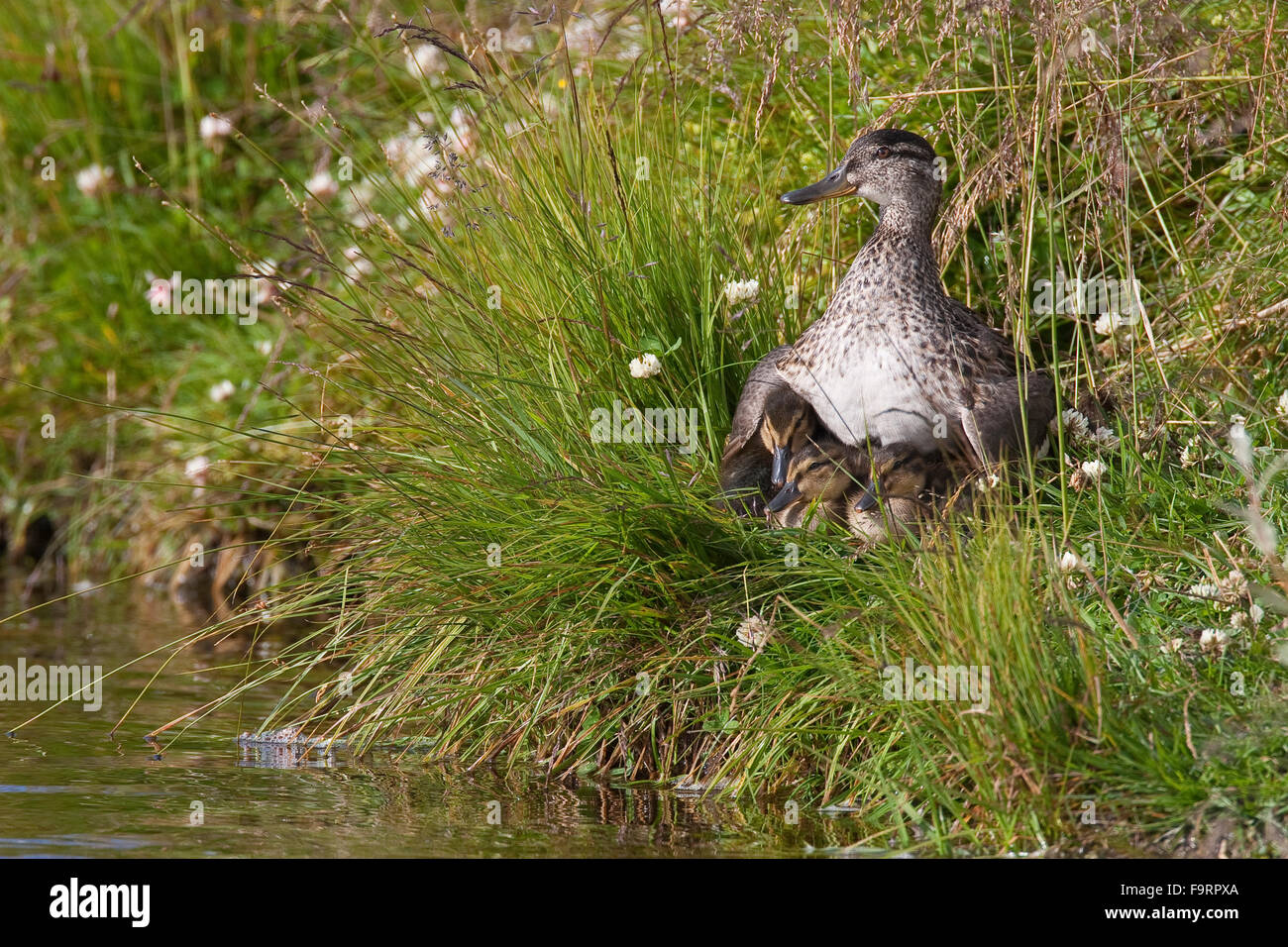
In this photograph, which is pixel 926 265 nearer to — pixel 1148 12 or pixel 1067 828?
pixel 1148 12

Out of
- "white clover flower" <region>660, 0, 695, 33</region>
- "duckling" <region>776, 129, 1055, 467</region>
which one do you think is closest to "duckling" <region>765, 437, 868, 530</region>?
"duckling" <region>776, 129, 1055, 467</region>

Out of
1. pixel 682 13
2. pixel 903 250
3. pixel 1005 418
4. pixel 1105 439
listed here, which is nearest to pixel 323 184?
pixel 682 13

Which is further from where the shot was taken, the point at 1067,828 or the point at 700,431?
the point at 700,431

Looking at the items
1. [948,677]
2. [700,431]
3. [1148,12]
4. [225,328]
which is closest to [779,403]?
[700,431]

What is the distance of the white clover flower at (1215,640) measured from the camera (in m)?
3.47

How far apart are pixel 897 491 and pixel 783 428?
35cm

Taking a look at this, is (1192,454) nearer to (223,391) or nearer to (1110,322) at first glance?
(1110,322)

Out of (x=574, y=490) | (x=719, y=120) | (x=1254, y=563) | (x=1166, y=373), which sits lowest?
(x=1254, y=563)

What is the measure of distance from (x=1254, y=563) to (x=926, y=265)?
1258 mm

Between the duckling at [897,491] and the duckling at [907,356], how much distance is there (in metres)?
0.05

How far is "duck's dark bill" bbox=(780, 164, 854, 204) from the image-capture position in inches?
181

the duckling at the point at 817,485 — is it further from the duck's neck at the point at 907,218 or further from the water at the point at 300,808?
the water at the point at 300,808

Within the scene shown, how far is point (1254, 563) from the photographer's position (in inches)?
151

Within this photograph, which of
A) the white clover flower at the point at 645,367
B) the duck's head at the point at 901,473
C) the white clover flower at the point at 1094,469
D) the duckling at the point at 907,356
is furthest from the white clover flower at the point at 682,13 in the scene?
the white clover flower at the point at 1094,469
